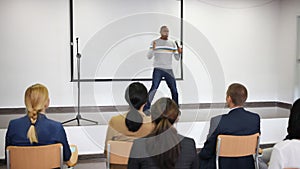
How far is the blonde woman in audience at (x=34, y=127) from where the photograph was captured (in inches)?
89.1

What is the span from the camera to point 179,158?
1.75 m

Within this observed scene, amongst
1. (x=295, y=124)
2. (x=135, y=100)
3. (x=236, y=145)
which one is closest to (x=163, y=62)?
(x=135, y=100)

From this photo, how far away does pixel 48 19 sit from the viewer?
590 cm

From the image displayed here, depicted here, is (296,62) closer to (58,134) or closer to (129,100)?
(129,100)

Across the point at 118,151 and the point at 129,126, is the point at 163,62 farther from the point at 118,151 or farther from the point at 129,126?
the point at 118,151

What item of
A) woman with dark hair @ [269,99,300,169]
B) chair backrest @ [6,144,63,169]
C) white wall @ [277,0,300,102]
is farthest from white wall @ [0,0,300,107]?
woman with dark hair @ [269,99,300,169]

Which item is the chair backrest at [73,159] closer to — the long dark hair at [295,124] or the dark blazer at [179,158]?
the dark blazer at [179,158]

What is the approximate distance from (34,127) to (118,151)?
23.2 inches

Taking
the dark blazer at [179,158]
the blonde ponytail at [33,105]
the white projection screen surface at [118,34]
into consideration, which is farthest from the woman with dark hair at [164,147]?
the white projection screen surface at [118,34]

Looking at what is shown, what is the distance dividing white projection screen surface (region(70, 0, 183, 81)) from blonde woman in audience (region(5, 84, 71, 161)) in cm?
362

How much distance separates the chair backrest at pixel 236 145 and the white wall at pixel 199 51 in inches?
150

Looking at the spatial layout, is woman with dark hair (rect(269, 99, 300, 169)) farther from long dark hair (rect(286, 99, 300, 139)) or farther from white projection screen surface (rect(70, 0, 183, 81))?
white projection screen surface (rect(70, 0, 183, 81))

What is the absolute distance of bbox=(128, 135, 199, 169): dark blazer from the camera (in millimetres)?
1750

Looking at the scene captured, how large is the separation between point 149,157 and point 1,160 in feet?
9.17
